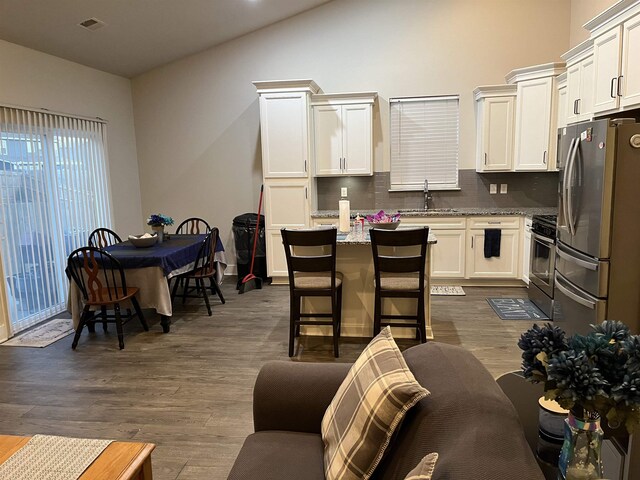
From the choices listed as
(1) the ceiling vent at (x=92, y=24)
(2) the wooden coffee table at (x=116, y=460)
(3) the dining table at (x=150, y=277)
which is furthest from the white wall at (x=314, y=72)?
(2) the wooden coffee table at (x=116, y=460)

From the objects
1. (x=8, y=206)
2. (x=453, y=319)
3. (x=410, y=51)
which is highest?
(x=410, y=51)

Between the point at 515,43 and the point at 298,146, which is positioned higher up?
the point at 515,43

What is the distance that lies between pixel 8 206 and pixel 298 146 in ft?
10.1

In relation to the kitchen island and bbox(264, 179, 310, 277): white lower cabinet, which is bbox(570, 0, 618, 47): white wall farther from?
bbox(264, 179, 310, 277): white lower cabinet

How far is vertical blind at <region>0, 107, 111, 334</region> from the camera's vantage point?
450 cm

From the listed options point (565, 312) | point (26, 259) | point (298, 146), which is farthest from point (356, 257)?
point (26, 259)

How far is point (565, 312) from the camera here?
152 inches

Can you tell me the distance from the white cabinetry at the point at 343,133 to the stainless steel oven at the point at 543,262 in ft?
6.96

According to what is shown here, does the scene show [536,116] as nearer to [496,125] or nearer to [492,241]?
[496,125]

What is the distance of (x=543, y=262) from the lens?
4805mm

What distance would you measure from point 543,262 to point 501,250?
92 centimetres

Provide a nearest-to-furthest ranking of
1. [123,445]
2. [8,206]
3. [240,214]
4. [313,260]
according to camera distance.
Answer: [123,445] < [313,260] < [8,206] < [240,214]

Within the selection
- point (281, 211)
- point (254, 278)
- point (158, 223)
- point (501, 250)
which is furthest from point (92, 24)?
point (501, 250)

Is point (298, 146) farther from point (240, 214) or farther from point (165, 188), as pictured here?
point (165, 188)
